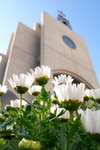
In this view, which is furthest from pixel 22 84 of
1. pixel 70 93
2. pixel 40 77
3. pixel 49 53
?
pixel 49 53

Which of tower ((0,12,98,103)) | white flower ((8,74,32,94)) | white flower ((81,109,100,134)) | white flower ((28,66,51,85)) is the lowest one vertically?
white flower ((81,109,100,134))

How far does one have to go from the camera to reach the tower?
7461 mm

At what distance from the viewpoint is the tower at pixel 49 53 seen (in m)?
7.46

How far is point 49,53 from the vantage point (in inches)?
309

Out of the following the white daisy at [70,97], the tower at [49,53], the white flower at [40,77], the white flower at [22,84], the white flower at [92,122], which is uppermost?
the tower at [49,53]

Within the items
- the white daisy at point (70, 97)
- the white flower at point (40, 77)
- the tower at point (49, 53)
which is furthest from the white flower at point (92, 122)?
the tower at point (49, 53)

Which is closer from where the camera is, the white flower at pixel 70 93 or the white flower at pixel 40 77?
the white flower at pixel 70 93

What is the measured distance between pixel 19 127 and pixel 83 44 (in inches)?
419

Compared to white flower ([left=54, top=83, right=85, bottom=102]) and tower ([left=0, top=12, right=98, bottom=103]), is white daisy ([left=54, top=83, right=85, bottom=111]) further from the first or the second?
tower ([left=0, top=12, right=98, bottom=103])

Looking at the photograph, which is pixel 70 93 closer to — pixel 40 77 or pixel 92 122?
pixel 92 122

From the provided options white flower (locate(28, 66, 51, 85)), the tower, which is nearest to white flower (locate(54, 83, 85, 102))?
white flower (locate(28, 66, 51, 85))

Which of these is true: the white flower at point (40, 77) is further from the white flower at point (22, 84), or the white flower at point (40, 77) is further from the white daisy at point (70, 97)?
the white daisy at point (70, 97)

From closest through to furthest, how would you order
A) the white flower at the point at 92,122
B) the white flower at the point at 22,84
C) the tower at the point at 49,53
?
the white flower at the point at 92,122
the white flower at the point at 22,84
the tower at the point at 49,53

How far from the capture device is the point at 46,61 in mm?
7355
